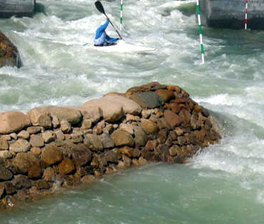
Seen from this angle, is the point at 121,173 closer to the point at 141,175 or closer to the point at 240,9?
the point at 141,175

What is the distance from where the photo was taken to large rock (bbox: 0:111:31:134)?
434 centimetres

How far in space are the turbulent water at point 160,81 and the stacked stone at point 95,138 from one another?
15 cm

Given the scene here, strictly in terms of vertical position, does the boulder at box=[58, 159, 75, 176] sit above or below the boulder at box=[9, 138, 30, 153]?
below

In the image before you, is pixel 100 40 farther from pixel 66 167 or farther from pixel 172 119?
pixel 66 167

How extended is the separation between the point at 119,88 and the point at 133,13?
8.26 metres

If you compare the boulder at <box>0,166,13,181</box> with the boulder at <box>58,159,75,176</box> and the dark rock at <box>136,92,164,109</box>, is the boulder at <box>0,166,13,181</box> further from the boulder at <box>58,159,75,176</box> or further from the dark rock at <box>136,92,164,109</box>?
the dark rock at <box>136,92,164,109</box>

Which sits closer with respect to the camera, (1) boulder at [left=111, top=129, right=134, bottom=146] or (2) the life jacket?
(1) boulder at [left=111, top=129, right=134, bottom=146]

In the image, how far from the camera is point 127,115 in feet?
17.1

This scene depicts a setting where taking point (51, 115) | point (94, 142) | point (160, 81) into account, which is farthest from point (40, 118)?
point (160, 81)

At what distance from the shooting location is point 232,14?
51.1 ft

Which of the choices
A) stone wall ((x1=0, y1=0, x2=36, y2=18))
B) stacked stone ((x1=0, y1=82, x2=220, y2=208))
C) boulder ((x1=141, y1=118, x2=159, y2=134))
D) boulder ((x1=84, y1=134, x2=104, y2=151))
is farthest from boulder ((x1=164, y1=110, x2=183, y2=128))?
stone wall ((x1=0, y1=0, x2=36, y2=18))

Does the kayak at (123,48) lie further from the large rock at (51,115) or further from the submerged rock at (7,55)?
the large rock at (51,115)

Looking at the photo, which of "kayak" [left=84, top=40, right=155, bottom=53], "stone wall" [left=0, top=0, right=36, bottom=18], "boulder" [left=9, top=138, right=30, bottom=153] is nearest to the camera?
"boulder" [left=9, top=138, right=30, bottom=153]

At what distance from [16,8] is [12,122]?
10.1 metres
